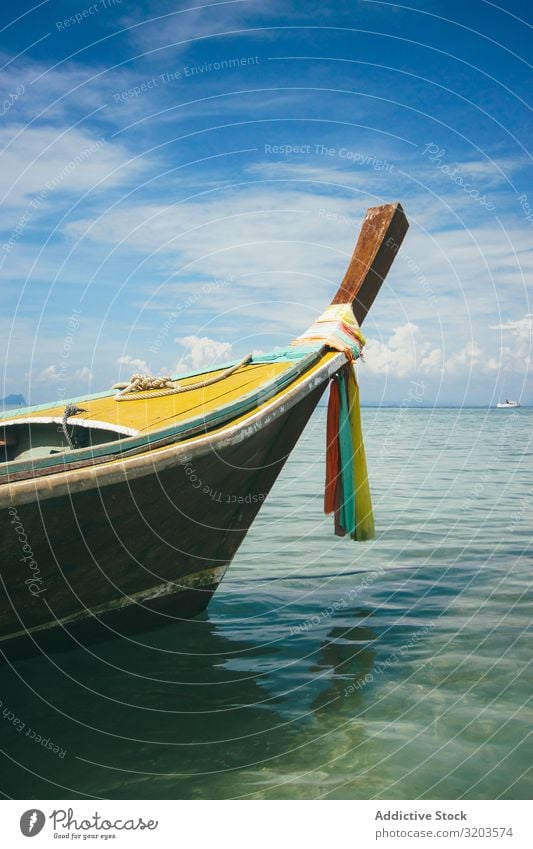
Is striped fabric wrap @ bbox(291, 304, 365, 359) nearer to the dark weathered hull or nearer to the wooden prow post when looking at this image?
the wooden prow post

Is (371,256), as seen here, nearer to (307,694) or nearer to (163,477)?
(163,477)

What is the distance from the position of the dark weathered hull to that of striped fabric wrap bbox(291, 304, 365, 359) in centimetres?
62

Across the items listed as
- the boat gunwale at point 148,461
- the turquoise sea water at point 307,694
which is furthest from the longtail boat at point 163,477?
the turquoise sea water at point 307,694

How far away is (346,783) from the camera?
4.46 meters

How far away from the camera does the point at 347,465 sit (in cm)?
745

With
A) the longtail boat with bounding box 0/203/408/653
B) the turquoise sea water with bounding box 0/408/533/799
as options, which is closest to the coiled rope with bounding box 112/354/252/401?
the longtail boat with bounding box 0/203/408/653

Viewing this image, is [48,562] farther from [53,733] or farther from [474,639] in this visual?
[474,639]

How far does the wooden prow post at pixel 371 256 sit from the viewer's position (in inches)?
332

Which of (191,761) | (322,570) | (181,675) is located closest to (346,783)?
(191,761)

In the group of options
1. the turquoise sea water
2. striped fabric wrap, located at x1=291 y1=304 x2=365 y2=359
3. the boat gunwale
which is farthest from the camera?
striped fabric wrap, located at x1=291 y1=304 x2=365 y2=359

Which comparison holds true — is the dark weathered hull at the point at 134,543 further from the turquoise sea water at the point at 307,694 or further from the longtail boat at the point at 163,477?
the turquoise sea water at the point at 307,694

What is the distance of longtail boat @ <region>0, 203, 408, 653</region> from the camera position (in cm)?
531

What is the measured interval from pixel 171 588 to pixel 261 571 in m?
2.79

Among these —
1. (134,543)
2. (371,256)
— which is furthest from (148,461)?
(371,256)
